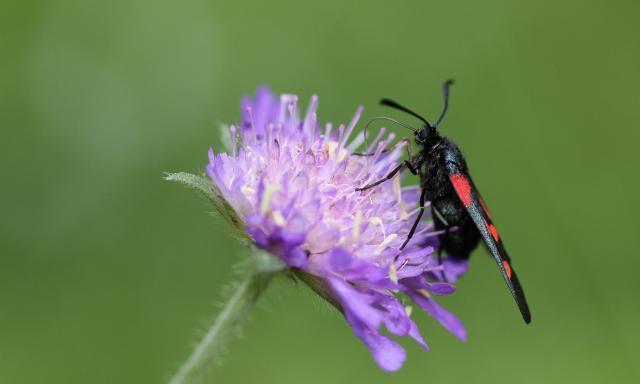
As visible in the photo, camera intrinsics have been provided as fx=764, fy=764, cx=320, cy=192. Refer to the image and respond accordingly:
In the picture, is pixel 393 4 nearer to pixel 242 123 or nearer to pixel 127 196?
pixel 127 196

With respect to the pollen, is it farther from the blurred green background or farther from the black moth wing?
the blurred green background

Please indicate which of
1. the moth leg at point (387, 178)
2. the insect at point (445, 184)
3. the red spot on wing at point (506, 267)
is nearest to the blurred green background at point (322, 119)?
the insect at point (445, 184)

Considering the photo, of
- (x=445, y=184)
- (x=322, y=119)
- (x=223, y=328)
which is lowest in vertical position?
(x=223, y=328)

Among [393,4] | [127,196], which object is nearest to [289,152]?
[127,196]

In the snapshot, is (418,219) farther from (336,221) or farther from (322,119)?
(322,119)

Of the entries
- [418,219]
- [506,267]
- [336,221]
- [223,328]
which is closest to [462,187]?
[418,219]

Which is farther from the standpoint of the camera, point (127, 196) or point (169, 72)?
point (169, 72)


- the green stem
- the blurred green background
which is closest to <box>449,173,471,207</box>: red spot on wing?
Answer: the green stem
